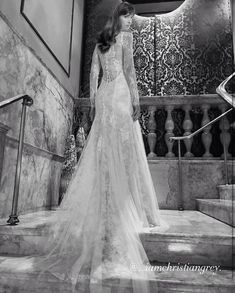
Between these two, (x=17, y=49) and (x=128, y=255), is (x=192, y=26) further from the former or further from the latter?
(x=128, y=255)

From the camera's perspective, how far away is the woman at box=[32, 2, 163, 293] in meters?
1.40

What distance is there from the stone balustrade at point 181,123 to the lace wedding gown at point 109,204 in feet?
5.46

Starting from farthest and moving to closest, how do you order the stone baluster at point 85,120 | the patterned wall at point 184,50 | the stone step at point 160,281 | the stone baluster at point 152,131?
the patterned wall at point 184,50, the stone baluster at point 85,120, the stone baluster at point 152,131, the stone step at point 160,281

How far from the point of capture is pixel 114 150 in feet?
6.52

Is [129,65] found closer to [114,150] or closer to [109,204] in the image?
[114,150]

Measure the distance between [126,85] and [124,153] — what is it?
617 mm

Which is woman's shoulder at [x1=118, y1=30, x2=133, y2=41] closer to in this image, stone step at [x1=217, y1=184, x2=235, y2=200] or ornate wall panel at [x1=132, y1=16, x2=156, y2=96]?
stone step at [x1=217, y1=184, x2=235, y2=200]

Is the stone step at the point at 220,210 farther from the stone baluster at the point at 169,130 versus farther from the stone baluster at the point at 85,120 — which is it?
the stone baluster at the point at 85,120

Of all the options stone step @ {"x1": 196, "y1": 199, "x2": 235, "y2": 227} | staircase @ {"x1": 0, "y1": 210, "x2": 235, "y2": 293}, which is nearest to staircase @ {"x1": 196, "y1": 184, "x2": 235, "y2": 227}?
stone step @ {"x1": 196, "y1": 199, "x2": 235, "y2": 227}

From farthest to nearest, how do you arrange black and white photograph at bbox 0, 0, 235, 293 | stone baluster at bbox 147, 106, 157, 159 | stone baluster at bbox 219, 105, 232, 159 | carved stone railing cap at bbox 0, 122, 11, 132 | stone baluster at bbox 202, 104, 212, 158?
stone baluster at bbox 147, 106, 157, 159 < stone baluster at bbox 202, 104, 212, 158 < stone baluster at bbox 219, 105, 232, 159 < carved stone railing cap at bbox 0, 122, 11, 132 < black and white photograph at bbox 0, 0, 235, 293

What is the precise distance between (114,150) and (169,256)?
0.87 metres

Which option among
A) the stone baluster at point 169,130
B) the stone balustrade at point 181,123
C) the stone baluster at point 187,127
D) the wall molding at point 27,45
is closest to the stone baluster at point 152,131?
the stone balustrade at point 181,123

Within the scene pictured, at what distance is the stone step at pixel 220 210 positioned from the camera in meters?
2.07

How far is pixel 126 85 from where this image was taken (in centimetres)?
219
